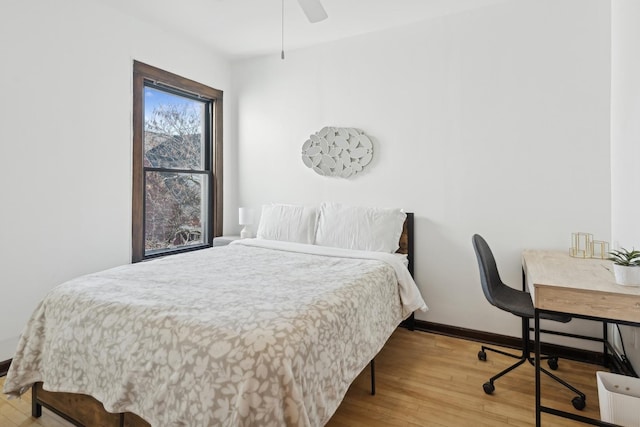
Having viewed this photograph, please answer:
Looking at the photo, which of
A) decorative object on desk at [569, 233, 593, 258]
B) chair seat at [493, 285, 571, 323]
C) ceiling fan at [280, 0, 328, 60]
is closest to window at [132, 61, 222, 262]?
ceiling fan at [280, 0, 328, 60]

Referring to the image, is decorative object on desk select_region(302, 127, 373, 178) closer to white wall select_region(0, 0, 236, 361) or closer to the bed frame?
white wall select_region(0, 0, 236, 361)

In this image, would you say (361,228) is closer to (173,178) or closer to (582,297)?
(582,297)

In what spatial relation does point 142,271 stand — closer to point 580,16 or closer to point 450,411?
point 450,411

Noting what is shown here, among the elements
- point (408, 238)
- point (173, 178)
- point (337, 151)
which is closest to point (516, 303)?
point (408, 238)


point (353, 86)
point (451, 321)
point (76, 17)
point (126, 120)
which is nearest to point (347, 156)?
point (353, 86)

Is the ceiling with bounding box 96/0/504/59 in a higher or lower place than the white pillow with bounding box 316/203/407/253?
higher

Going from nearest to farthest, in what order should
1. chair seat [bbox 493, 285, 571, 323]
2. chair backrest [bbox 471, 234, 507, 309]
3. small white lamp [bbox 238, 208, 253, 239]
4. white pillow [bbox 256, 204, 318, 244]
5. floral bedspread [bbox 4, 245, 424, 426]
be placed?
floral bedspread [bbox 4, 245, 424, 426] < chair seat [bbox 493, 285, 571, 323] < chair backrest [bbox 471, 234, 507, 309] < white pillow [bbox 256, 204, 318, 244] < small white lamp [bbox 238, 208, 253, 239]

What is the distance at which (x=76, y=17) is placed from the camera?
2.71m

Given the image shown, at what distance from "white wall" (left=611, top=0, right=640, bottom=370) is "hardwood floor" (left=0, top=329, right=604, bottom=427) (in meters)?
0.49

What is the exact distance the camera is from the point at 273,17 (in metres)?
3.07

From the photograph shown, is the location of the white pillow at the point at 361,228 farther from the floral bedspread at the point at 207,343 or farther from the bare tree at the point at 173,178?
the bare tree at the point at 173,178

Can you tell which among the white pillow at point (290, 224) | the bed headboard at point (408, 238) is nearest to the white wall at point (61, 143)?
the white pillow at point (290, 224)

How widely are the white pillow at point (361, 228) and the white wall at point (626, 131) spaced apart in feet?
4.82

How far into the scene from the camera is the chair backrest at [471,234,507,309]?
7.37 feet
